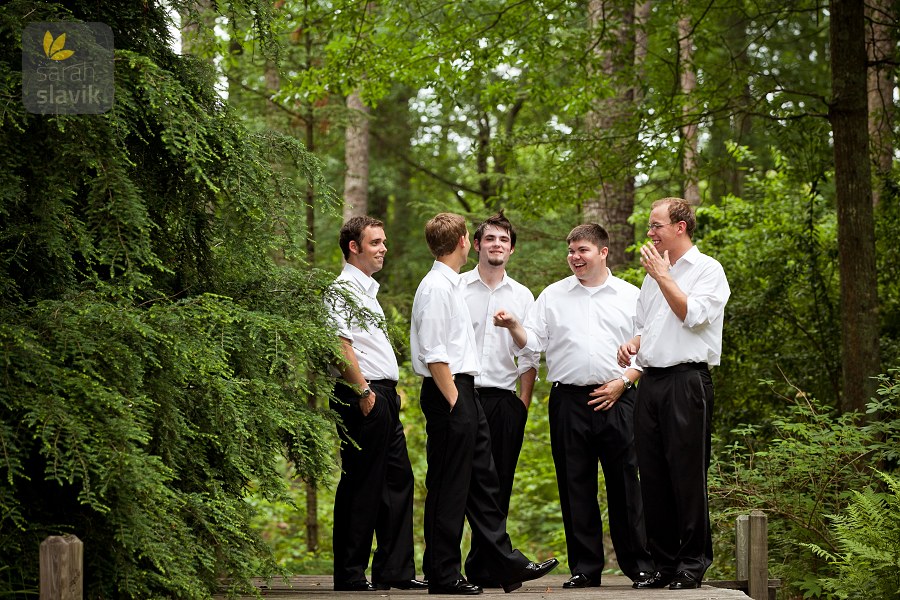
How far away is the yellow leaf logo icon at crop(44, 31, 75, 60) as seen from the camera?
494 cm

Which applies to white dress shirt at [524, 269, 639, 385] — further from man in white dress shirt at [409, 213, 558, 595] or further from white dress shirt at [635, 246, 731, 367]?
man in white dress shirt at [409, 213, 558, 595]

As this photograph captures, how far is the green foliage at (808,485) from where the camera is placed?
7.38 m

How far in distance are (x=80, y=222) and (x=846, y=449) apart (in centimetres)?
535

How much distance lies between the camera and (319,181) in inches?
240

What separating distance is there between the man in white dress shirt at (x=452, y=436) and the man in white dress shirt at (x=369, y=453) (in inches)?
13.6

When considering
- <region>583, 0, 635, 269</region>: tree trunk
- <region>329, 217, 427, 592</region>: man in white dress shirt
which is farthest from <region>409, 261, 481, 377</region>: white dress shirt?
<region>583, 0, 635, 269</region>: tree trunk

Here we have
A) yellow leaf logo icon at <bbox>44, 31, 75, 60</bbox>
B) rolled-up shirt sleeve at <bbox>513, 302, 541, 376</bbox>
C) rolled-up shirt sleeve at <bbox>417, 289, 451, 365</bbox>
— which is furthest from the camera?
rolled-up shirt sleeve at <bbox>513, 302, 541, 376</bbox>

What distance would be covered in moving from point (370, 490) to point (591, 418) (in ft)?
4.65

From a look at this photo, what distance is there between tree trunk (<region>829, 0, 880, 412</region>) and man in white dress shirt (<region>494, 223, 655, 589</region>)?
313 cm

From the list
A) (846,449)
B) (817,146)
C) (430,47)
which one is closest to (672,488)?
(846,449)

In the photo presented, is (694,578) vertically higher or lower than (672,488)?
lower

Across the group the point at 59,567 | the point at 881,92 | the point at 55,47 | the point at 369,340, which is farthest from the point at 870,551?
the point at 881,92

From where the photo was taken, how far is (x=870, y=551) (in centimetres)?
606

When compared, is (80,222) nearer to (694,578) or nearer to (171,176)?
(171,176)
